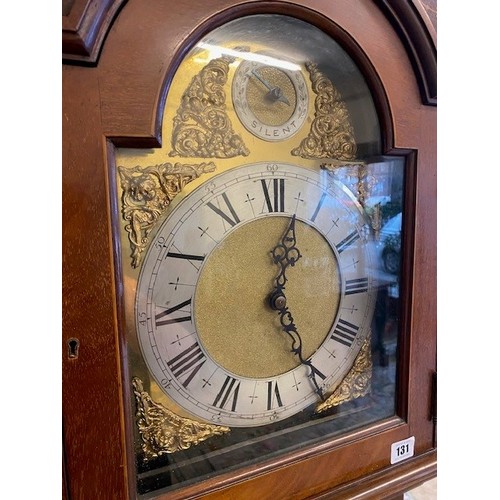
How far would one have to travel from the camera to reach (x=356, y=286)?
0.64 meters

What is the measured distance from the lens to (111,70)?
420 millimetres

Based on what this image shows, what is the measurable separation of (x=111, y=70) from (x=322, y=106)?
292mm

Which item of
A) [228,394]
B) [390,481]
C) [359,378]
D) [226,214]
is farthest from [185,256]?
[390,481]

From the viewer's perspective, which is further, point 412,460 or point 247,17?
point 412,460

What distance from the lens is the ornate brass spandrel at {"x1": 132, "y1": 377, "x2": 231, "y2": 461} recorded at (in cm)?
50

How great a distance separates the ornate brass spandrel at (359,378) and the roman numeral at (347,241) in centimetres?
15

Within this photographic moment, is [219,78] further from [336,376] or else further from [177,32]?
[336,376]

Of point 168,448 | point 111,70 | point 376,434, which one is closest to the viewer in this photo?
point 111,70

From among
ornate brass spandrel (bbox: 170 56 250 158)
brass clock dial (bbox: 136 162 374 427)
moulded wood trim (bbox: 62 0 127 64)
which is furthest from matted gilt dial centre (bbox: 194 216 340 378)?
moulded wood trim (bbox: 62 0 127 64)

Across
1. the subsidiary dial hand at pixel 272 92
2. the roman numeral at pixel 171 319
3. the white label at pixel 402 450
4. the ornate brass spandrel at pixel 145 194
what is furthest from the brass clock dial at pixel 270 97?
the white label at pixel 402 450

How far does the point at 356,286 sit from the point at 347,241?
0.07 m

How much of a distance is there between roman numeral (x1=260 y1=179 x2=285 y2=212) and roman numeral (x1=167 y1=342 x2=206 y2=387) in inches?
7.9

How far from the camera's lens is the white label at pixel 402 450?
2.09 ft

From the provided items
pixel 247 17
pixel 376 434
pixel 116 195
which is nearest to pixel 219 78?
pixel 247 17
